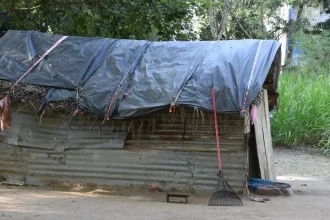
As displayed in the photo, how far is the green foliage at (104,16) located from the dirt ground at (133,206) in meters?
2.66

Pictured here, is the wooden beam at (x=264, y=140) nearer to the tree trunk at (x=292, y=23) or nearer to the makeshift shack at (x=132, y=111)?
the makeshift shack at (x=132, y=111)

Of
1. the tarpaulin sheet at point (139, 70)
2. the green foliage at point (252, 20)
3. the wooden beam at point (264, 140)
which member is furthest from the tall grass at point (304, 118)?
the green foliage at point (252, 20)

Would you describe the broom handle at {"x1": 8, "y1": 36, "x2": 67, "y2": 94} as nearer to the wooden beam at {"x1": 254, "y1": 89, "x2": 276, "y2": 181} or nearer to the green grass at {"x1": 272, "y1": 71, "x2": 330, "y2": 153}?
the wooden beam at {"x1": 254, "y1": 89, "x2": 276, "y2": 181}

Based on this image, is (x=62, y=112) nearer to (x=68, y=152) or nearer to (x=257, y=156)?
(x=68, y=152)

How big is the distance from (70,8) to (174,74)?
79.8 inches

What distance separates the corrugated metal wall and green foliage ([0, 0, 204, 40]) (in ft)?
5.98

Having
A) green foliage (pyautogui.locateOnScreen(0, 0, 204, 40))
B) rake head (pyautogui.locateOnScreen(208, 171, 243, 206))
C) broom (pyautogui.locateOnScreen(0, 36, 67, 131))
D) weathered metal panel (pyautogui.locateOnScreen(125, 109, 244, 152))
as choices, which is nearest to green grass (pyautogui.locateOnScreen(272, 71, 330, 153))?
green foliage (pyautogui.locateOnScreen(0, 0, 204, 40))

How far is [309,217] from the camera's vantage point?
7.91m

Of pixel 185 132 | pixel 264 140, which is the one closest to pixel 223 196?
pixel 185 132

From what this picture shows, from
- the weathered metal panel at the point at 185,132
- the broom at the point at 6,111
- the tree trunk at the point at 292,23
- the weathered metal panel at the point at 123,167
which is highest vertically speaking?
the tree trunk at the point at 292,23

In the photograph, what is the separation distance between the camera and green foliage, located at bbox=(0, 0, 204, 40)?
9.88 metres

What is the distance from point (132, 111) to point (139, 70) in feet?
3.10

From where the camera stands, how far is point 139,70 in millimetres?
10008

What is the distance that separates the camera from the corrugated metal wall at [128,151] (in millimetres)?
9531
